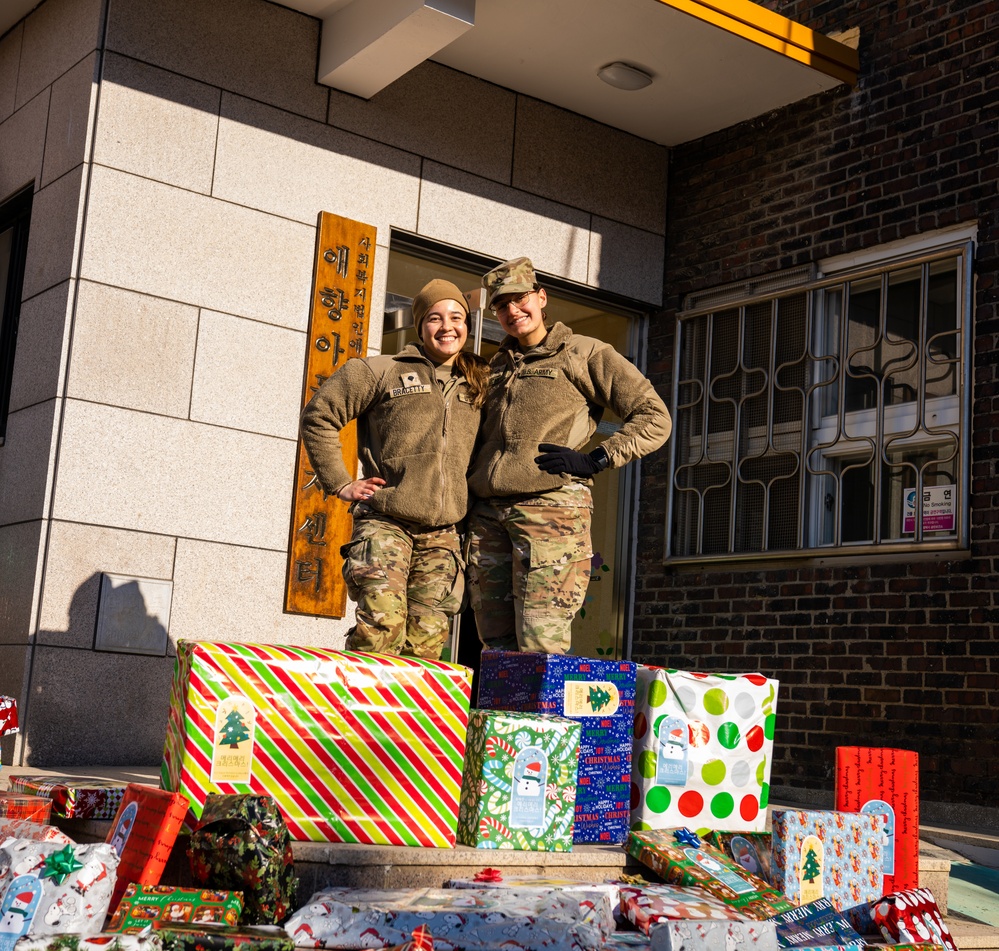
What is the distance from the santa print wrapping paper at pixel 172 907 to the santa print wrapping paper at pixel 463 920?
0.16m

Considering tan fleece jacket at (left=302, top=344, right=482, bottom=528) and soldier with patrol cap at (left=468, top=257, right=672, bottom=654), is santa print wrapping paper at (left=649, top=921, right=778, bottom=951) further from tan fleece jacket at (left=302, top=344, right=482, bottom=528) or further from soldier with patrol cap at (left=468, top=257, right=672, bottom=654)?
tan fleece jacket at (left=302, top=344, right=482, bottom=528)

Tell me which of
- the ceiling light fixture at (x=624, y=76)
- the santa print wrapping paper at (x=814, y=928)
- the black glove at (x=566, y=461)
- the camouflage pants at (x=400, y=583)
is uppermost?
the ceiling light fixture at (x=624, y=76)

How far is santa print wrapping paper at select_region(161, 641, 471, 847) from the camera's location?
3613mm

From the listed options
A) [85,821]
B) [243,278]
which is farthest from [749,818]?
[243,278]

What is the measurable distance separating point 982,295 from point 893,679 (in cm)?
203

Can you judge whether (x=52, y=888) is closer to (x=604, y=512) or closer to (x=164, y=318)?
(x=164, y=318)

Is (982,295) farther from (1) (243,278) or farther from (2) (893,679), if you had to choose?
(1) (243,278)

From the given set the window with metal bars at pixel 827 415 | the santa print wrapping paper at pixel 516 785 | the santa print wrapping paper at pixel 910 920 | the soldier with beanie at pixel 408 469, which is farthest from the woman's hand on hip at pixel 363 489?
the window with metal bars at pixel 827 415

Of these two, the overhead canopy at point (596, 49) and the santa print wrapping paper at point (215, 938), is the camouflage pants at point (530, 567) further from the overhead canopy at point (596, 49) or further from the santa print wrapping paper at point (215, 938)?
the overhead canopy at point (596, 49)

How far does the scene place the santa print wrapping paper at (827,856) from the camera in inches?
157

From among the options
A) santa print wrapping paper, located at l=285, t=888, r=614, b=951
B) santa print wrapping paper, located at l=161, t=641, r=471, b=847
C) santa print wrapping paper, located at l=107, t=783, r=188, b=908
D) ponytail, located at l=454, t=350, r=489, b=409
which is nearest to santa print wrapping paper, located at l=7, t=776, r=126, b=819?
santa print wrapping paper, located at l=161, t=641, r=471, b=847

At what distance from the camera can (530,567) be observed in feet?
14.7

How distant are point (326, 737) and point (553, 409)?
1.51 meters

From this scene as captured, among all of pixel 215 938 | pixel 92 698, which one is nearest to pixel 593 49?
pixel 92 698
